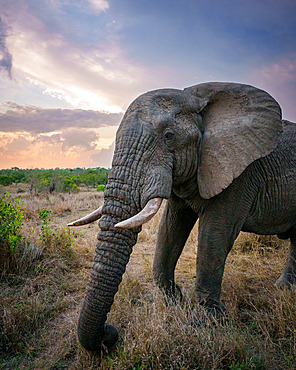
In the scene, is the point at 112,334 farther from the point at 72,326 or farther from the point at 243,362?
the point at 243,362

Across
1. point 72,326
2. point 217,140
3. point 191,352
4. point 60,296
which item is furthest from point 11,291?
point 217,140

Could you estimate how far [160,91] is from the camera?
3145mm

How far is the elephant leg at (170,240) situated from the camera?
398 centimetres

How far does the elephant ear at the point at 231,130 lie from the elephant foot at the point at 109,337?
160cm

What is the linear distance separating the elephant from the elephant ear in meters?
0.01

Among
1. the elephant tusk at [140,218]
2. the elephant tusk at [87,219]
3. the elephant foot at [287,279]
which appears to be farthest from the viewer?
the elephant foot at [287,279]

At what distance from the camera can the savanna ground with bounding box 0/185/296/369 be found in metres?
2.52

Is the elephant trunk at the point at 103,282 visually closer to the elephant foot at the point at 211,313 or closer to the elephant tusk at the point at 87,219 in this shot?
the elephant tusk at the point at 87,219

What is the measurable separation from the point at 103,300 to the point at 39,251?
2.85 meters

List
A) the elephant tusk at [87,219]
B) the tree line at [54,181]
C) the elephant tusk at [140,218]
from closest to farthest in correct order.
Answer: the elephant tusk at [140,218] < the elephant tusk at [87,219] < the tree line at [54,181]

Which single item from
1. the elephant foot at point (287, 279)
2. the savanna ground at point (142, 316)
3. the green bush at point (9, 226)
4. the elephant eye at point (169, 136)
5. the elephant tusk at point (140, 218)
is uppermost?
the elephant eye at point (169, 136)

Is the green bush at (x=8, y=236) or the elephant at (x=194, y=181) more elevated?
the elephant at (x=194, y=181)

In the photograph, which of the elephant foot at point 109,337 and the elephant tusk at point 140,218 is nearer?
the elephant tusk at point 140,218

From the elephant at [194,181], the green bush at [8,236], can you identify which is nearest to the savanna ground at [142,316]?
the green bush at [8,236]
